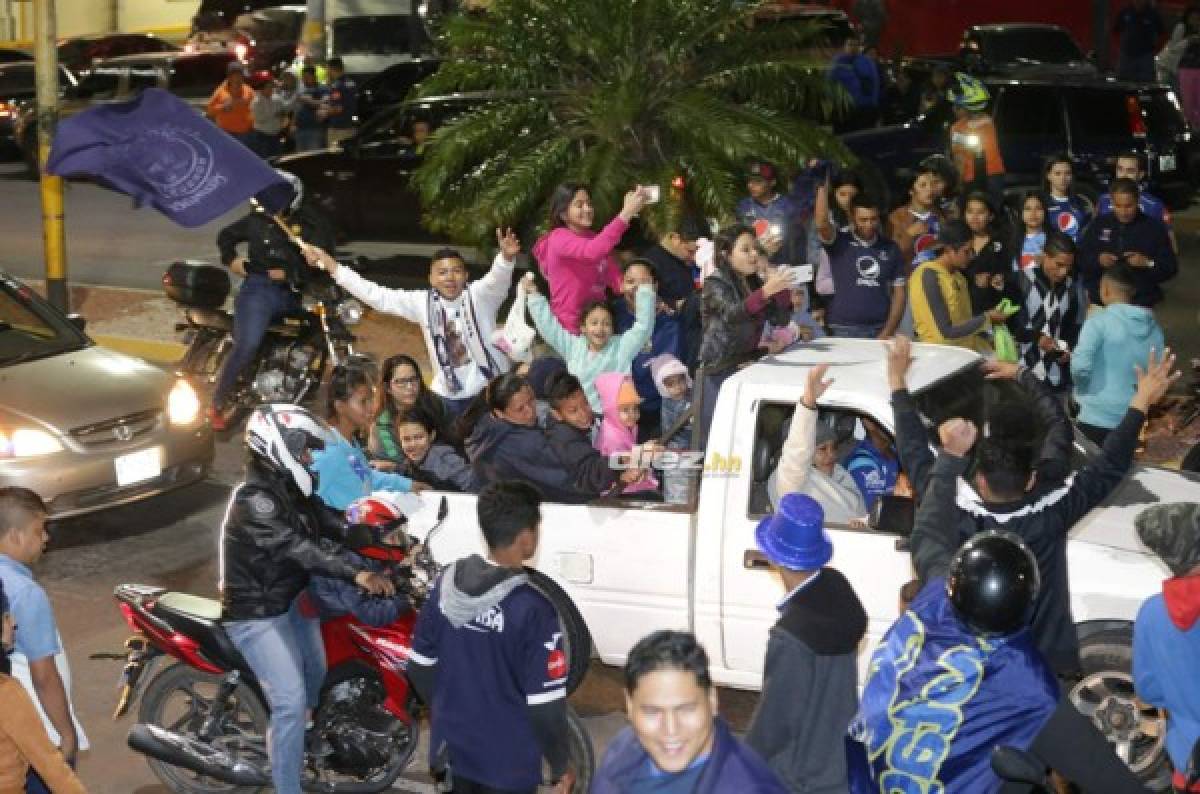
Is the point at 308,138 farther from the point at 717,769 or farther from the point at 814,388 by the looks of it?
the point at 717,769

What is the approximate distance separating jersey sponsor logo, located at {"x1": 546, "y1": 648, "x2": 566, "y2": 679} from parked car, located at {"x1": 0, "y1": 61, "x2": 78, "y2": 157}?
996 inches

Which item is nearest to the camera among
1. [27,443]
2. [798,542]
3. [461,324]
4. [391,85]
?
[798,542]

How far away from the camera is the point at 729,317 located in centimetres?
959

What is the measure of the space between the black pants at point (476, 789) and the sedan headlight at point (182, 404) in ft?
20.0

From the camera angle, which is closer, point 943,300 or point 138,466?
point 943,300

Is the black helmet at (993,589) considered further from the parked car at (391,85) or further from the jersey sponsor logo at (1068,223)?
the parked car at (391,85)

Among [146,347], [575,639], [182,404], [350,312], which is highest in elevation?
[575,639]

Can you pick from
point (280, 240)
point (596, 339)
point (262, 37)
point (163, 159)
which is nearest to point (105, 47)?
point (262, 37)

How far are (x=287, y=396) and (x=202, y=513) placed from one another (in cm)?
166

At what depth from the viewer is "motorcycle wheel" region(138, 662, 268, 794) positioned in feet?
25.6

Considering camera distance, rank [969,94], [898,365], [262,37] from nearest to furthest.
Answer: [898,365]
[969,94]
[262,37]

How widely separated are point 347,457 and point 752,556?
1.76 m

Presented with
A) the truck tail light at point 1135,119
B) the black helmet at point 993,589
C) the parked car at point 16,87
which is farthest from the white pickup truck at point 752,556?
the parked car at point 16,87

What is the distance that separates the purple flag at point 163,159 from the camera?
1210cm
